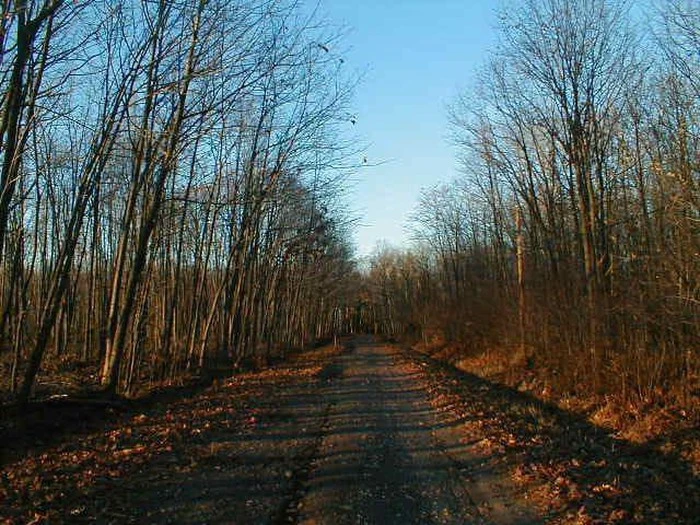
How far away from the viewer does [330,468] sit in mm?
8289

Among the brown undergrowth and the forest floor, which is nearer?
the forest floor

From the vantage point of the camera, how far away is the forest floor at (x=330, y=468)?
20.8 ft

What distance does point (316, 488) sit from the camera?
731 centimetres

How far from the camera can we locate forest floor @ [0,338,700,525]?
634 cm

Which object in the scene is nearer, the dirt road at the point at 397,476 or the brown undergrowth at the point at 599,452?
the dirt road at the point at 397,476

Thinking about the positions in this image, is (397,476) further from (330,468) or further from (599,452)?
(599,452)

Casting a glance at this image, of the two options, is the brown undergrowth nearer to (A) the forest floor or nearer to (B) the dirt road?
(A) the forest floor

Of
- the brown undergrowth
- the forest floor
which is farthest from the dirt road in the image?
the brown undergrowth

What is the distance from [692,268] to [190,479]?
10.7 m

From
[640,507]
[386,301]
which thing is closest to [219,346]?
[640,507]

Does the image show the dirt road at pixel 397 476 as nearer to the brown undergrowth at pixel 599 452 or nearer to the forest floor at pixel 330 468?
the forest floor at pixel 330 468

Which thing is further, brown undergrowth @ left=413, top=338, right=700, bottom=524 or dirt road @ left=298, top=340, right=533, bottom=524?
brown undergrowth @ left=413, top=338, right=700, bottom=524

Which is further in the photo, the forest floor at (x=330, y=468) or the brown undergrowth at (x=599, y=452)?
the brown undergrowth at (x=599, y=452)

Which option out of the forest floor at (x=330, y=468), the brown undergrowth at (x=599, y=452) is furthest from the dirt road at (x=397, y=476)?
the brown undergrowth at (x=599, y=452)
